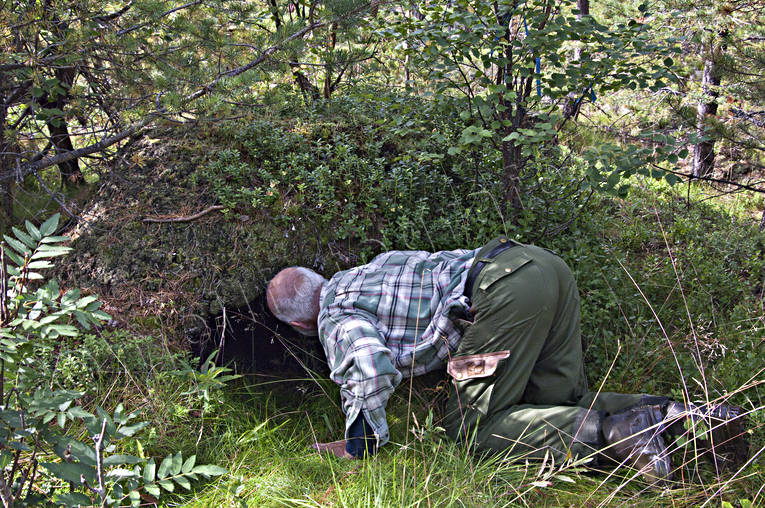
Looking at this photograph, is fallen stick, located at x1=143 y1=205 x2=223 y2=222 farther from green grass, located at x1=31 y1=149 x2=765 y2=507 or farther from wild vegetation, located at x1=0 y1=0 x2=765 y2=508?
green grass, located at x1=31 y1=149 x2=765 y2=507

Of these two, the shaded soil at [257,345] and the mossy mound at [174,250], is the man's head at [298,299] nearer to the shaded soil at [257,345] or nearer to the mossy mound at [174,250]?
the shaded soil at [257,345]

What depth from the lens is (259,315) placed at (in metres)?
3.64

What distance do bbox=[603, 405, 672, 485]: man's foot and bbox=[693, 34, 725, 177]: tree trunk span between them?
120 inches

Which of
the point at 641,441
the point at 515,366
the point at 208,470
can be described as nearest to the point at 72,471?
the point at 208,470

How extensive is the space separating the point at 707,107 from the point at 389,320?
5203mm

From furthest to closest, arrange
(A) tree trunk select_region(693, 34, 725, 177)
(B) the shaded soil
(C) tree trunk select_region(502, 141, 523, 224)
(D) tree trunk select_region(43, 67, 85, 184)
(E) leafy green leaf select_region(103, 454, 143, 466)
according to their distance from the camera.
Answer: (A) tree trunk select_region(693, 34, 725, 177) < (D) tree trunk select_region(43, 67, 85, 184) < (C) tree trunk select_region(502, 141, 523, 224) < (B) the shaded soil < (E) leafy green leaf select_region(103, 454, 143, 466)

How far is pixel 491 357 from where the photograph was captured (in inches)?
104

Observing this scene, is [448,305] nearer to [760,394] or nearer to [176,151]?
[760,394]

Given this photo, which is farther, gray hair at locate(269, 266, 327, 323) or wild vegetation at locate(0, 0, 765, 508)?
gray hair at locate(269, 266, 327, 323)

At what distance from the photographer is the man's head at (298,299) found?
10.4ft

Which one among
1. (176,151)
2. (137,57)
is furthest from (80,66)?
(176,151)

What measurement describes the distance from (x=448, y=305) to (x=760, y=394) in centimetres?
190

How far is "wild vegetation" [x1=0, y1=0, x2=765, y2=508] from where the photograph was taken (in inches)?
102

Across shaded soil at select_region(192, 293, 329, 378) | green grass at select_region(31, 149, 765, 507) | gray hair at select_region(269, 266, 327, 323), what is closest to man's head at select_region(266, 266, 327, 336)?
gray hair at select_region(269, 266, 327, 323)
